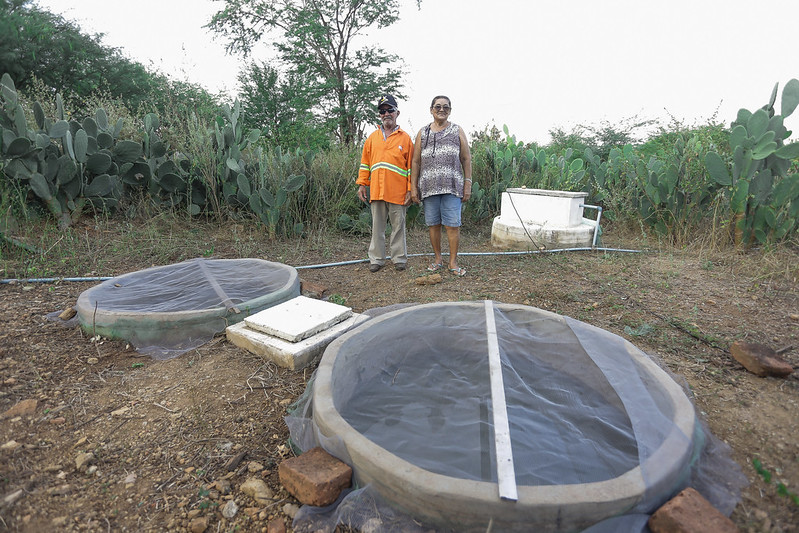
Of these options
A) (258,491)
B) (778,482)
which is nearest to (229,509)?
(258,491)

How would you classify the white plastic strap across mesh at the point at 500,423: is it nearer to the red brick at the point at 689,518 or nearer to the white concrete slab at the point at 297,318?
the red brick at the point at 689,518

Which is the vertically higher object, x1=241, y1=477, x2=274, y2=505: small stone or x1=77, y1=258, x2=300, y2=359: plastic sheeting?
x1=77, y1=258, x2=300, y2=359: plastic sheeting

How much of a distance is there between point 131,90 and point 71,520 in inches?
615

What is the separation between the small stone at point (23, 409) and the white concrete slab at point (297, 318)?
98 cm

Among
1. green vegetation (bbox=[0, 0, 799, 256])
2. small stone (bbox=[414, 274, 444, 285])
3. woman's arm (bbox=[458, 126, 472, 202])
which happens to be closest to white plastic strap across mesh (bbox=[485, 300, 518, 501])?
small stone (bbox=[414, 274, 444, 285])

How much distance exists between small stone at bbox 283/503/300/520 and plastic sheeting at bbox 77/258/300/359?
4.23 ft

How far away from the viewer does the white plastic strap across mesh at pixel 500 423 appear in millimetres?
1234

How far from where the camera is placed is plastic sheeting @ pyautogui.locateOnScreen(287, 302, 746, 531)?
125cm

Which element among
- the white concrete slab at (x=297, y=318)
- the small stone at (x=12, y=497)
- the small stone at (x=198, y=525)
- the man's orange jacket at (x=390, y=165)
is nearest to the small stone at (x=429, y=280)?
the man's orange jacket at (x=390, y=165)

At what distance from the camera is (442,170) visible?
352 cm

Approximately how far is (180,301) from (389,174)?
6.17 ft

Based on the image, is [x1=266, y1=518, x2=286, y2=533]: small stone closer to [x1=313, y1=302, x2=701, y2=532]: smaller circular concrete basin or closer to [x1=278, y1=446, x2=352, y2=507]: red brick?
[x1=278, y1=446, x2=352, y2=507]: red brick

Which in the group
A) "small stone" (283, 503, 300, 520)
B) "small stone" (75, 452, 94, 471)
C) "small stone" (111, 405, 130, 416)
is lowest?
"small stone" (283, 503, 300, 520)

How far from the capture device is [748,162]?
3672 mm
